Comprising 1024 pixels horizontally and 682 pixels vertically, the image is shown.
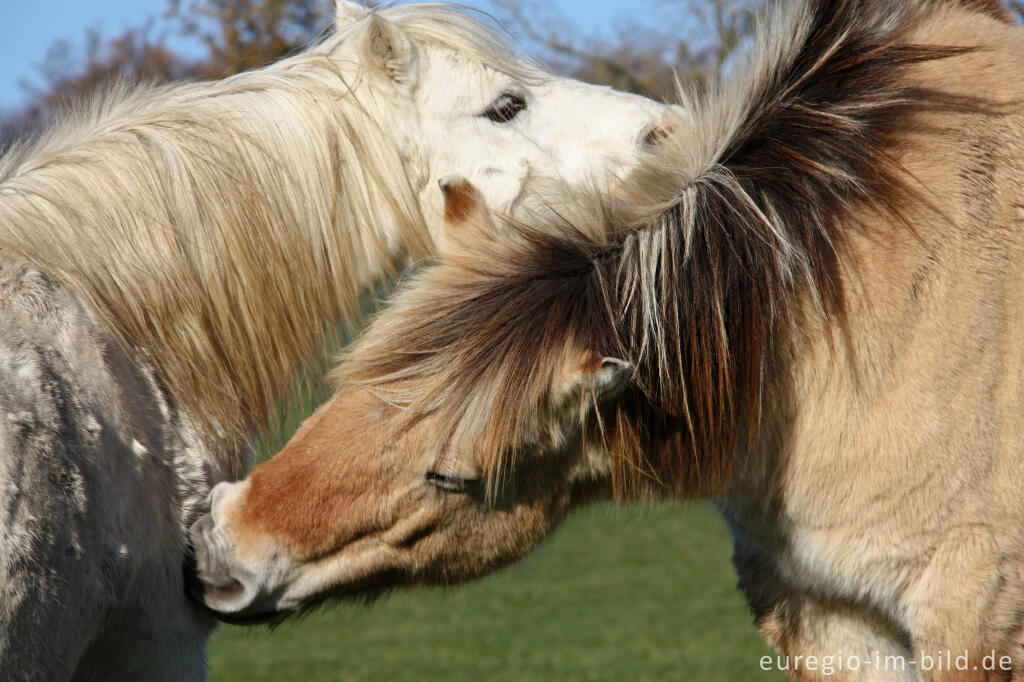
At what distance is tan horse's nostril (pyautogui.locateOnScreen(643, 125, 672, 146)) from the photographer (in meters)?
3.09

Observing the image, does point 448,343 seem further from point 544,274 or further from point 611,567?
point 611,567

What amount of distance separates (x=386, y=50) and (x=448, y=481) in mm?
1473

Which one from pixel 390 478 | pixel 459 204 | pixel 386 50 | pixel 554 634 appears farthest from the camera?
pixel 554 634

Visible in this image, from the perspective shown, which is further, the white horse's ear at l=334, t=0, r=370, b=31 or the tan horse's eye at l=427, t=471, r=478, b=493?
the white horse's ear at l=334, t=0, r=370, b=31

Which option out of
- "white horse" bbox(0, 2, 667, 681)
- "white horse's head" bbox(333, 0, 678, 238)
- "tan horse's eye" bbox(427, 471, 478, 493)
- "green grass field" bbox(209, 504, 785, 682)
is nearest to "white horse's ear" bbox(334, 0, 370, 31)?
"white horse" bbox(0, 2, 667, 681)

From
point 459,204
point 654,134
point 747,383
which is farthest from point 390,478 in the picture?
point 654,134

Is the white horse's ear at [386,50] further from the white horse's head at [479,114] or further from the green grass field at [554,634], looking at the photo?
the green grass field at [554,634]

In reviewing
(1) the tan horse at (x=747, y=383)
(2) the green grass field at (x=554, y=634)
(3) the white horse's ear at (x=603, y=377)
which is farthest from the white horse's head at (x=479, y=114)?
(2) the green grass field at (x=554, y=634)

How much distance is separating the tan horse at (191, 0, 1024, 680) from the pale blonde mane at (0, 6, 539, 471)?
431 millimetres

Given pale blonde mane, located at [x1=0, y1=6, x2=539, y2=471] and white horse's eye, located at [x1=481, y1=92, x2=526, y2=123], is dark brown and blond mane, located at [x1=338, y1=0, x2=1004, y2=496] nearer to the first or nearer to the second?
pale blonde mane, located at [x1=0, y1=6, x2=539, y2=471]

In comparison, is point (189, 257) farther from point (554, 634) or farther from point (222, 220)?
point (554, 634)

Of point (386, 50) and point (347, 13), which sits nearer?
point (386, 50)

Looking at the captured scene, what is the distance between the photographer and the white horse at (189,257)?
1991mm

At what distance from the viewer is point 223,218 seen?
261 cm
